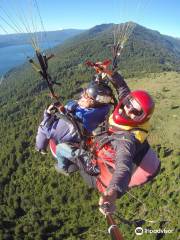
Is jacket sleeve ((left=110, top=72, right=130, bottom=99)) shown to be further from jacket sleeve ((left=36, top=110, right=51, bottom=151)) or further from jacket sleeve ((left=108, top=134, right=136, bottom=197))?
jacket sleeve ((left=108, top=134, right=136, bottom=197))

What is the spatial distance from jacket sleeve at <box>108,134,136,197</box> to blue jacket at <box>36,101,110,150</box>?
1701 mm

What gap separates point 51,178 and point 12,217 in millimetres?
16315

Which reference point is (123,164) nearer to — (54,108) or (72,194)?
(54,108)

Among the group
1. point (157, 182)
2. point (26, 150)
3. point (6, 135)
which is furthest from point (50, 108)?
point (6, 135)

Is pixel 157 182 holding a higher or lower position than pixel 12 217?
higher

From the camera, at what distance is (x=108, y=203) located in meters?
4.15

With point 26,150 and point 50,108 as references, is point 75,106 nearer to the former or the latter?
point 50,108

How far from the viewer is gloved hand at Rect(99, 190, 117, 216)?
4.08m

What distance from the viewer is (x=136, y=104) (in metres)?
5.98

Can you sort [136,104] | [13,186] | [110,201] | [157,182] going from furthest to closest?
[13,186], [157,182], [136,104], [110,201]

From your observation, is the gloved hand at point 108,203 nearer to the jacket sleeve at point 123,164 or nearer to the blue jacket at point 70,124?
the jacket sleeve at point 123,164

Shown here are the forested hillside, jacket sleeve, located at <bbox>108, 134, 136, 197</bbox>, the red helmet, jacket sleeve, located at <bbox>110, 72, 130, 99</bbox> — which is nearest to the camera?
jacket sleeve, located at <bbox>108, 134, 136, 197</bbox>

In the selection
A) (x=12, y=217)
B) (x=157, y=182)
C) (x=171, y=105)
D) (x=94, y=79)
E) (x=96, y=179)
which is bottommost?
(x=12, y=217)

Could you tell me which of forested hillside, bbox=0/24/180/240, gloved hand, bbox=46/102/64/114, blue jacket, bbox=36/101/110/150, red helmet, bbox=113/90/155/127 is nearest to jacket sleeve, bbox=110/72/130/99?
blue jacket, bbox=36/101/110/150
